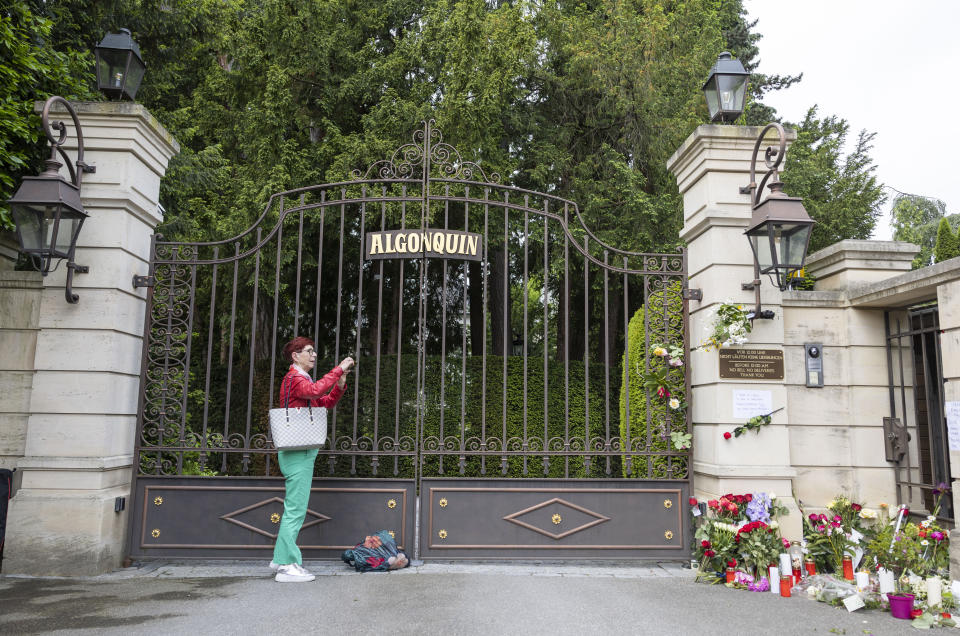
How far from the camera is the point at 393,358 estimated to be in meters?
10.8

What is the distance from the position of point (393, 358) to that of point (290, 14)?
630cm

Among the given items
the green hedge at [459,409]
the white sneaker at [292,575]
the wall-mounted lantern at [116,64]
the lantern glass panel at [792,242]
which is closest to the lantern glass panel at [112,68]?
the wall-mounted lantern at [116,64]

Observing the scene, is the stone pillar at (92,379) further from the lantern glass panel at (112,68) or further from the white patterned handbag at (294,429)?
the white patterned handbag at (294,429)

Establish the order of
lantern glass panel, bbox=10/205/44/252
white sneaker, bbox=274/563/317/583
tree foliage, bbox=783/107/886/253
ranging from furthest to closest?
tree foliage, bbox=783/107/886/253, lantern glass panel, bbox=10/205/44/252, white sneaker, bbox=274/563/317/583

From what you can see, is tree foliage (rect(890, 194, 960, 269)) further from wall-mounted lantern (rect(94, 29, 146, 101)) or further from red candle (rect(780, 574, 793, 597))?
wall-mounted lantern (rect(94, 29, 146, 101))

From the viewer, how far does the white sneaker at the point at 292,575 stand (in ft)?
16.1

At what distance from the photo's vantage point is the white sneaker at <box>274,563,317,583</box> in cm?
491

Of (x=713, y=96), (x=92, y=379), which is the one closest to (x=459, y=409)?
(x=92, y=379)

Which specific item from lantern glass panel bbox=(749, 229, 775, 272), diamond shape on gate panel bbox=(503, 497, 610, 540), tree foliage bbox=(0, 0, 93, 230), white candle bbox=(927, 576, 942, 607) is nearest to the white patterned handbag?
diamond shape on gate panel bbox=(503, 497, 610, 540)

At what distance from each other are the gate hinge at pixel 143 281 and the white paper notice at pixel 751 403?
515 centimetres

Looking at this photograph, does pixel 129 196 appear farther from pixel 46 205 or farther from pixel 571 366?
pixel 571 366

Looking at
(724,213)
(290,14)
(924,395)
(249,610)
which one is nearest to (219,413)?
(290,14)

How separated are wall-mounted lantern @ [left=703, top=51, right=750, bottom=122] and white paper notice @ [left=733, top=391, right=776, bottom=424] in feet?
8.35

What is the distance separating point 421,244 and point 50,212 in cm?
292
